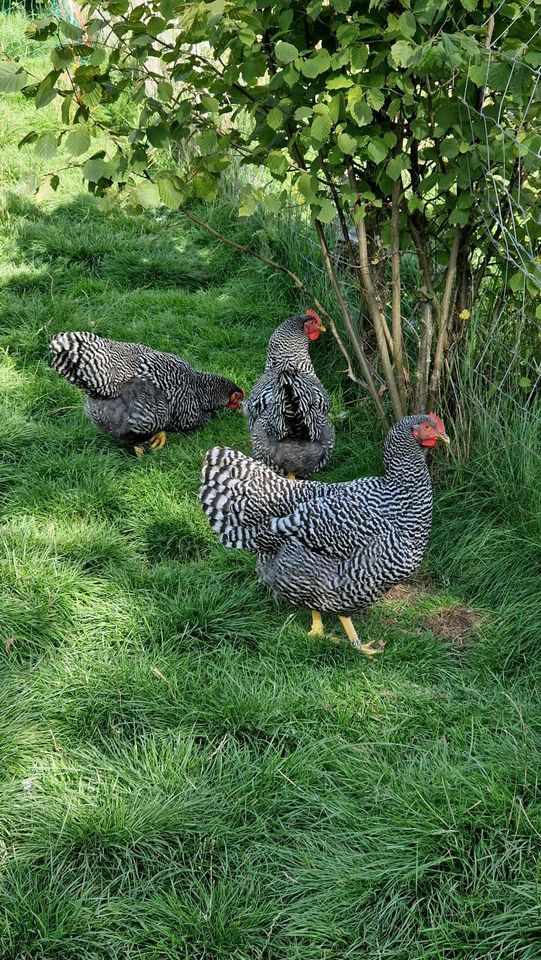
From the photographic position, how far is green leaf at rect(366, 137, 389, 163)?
12.5 ft

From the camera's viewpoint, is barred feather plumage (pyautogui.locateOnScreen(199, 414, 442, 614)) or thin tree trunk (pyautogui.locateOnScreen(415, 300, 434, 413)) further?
thin tree trunk (pyautogui.locateOnScreen(415, 300, 434, 413))

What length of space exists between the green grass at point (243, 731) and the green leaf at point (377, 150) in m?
1.62

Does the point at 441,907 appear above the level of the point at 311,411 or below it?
below

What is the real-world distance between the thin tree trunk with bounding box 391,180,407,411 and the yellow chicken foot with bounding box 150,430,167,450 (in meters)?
1.70

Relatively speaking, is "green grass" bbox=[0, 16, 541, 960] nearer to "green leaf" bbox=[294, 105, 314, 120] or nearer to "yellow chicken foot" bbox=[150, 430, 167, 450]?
"yellow chicken foot" bbox=[150, 430, 167, 450]

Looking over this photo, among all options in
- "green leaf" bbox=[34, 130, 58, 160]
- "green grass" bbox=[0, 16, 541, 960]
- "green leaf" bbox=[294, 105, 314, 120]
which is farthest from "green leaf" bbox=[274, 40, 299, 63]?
"green grass" bbox=[0, 16, 541, 960]

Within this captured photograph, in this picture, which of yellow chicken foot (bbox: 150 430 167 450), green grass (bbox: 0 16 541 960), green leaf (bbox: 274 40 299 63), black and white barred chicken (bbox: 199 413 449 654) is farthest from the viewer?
yellow chicken foot (bbox: 150 430 167 450)

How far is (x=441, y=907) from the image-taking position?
113 inches

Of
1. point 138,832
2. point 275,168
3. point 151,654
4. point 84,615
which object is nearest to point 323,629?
point 151,654

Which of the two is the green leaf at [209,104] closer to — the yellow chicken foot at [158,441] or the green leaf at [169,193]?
the green leaf at [169,193]

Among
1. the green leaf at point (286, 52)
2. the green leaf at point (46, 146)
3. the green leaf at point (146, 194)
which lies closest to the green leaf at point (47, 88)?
the green leaf at point (46, 146)

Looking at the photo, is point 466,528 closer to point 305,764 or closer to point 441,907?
point 305,764

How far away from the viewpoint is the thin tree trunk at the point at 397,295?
446cm

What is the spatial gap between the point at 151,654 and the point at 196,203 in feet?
18.8
